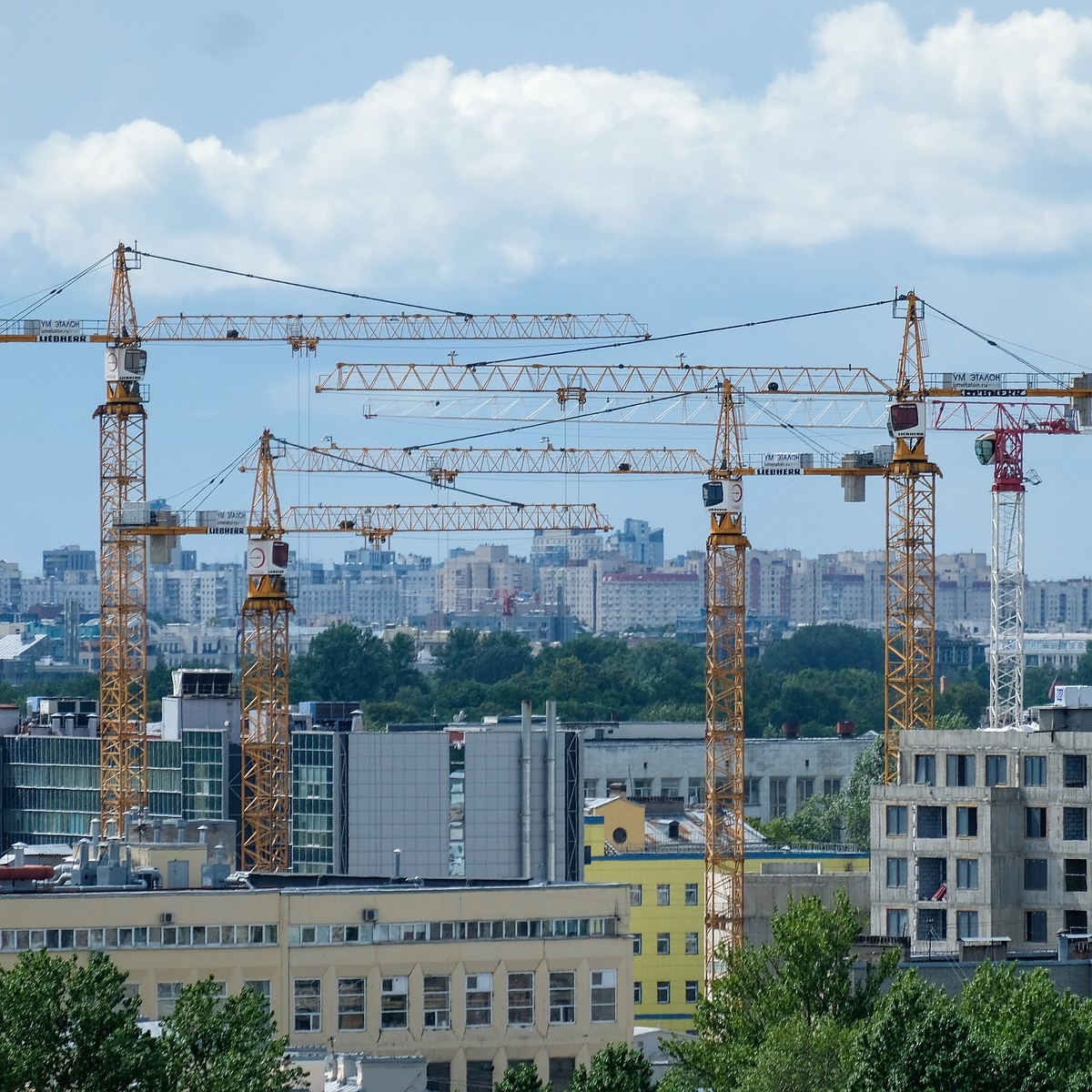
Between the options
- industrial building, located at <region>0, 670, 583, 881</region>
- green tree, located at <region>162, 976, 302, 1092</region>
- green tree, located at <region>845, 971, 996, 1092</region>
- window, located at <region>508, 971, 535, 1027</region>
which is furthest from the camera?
industrial building, located at <region>0, 670, 583, 881</region>

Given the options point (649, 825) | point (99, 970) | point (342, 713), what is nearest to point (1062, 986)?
point (99, 970)

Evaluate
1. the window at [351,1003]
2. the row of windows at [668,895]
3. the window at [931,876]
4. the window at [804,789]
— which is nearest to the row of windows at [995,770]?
the window at [931,876]

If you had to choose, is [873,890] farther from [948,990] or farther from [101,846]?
[101,846]

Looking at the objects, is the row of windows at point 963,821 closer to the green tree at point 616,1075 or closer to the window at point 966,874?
the window at point 966,874

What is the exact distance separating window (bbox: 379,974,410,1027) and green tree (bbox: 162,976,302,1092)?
41.8 ft

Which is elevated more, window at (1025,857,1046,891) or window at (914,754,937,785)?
window at (914,754,937,785)

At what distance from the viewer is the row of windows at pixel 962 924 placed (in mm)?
84562

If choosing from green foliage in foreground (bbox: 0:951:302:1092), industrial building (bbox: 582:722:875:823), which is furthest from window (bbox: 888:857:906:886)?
industrial building (bbox: 582:722:875:823)

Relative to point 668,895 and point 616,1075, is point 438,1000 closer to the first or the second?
point 616,1075

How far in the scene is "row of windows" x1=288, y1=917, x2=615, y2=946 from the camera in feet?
212

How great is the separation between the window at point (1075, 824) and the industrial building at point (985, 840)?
0.08 ft

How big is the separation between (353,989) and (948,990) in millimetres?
14539

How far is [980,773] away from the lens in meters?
86.9

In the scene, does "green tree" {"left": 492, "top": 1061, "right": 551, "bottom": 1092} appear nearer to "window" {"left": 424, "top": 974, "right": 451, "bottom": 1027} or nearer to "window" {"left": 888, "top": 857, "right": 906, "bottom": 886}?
"window" {"left": 424, "top": 974, "right": 451, "bottom": 1027}
